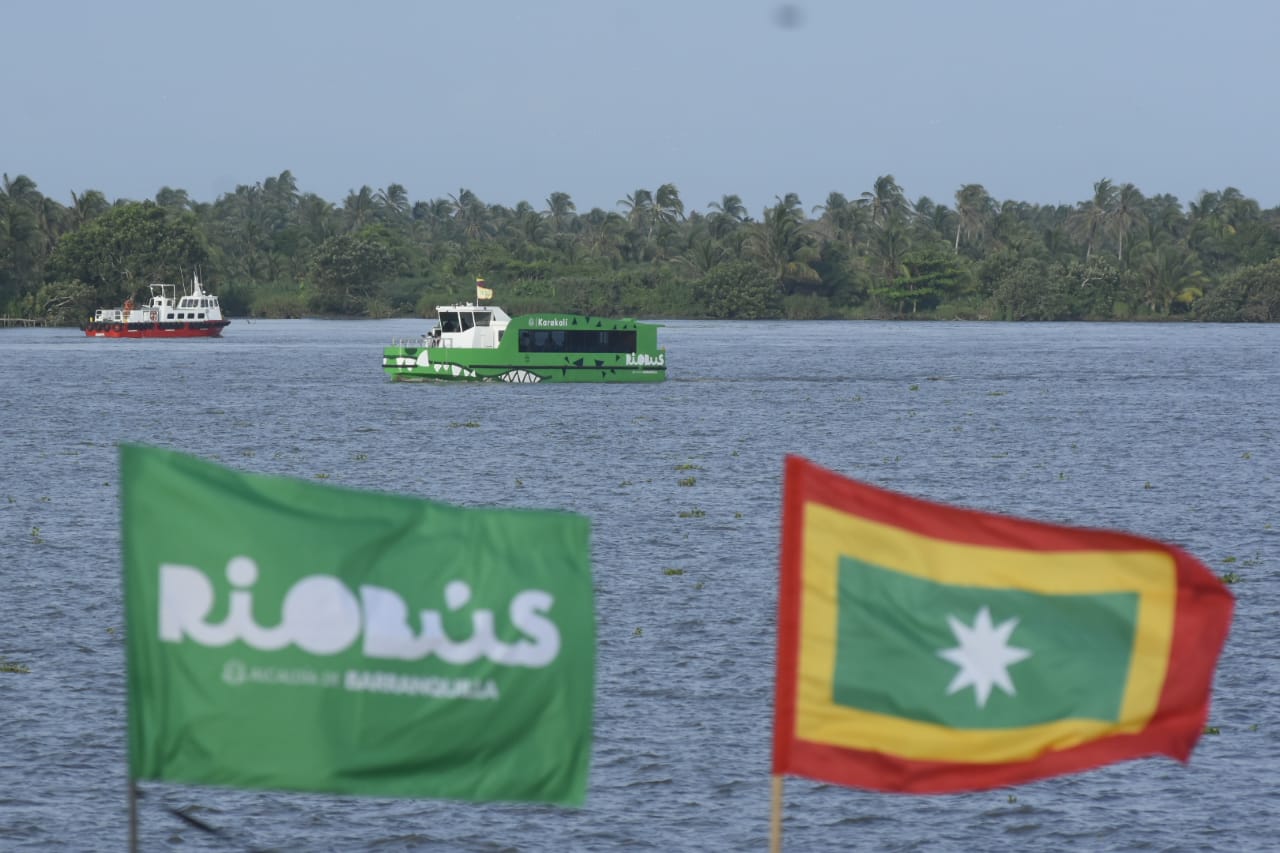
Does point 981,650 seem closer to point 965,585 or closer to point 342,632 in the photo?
point 965,585

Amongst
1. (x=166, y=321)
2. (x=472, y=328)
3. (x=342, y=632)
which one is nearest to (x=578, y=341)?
(x=472, y=328)

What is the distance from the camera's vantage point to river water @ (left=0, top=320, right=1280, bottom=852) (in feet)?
71.2

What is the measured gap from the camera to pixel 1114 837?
2119 centimetres

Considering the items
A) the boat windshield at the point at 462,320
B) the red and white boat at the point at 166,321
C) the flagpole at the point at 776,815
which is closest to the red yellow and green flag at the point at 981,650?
the flagpole at the point at 776,815

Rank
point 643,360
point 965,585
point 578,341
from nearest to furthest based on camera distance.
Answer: point 965,585 → point 578,341 → point 643,360

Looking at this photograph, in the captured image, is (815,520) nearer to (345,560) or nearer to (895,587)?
(895,587)

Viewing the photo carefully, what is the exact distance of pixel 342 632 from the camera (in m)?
11.4

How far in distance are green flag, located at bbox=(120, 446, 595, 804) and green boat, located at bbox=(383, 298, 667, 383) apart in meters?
90.0

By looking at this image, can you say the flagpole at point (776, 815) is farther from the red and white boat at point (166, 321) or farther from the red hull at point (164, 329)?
the red and white boat at point (166, 321)

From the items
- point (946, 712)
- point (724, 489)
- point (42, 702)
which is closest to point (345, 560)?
point (946, 712)

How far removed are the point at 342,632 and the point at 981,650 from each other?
410cm

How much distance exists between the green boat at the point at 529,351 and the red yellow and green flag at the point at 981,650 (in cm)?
8994

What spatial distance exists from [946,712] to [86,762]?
1509cm

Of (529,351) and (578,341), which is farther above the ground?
(578,341)
